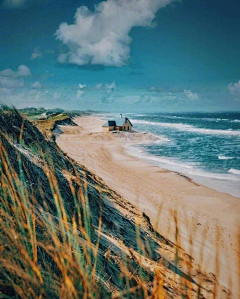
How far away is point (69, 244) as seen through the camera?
2.04 meters

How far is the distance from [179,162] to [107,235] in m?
18.9

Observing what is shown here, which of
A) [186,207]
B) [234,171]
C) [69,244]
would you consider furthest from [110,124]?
[69,244]

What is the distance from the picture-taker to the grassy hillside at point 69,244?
6.13 feet

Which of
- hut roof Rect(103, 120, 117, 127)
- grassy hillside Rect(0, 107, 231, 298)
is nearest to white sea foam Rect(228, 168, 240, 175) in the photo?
grassy hillside Rect(0, 107, 231, 298)

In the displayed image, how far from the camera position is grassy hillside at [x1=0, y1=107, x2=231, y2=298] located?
1869 millimetres

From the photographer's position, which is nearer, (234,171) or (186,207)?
(186,207)

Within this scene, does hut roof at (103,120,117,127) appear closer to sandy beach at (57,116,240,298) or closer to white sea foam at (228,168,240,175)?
sandy beach at (57,116,240,298)

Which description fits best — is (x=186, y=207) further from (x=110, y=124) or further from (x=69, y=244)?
(x=110, y=124)

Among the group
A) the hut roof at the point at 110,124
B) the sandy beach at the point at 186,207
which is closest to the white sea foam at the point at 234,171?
the sandy beach at the point at 186,207

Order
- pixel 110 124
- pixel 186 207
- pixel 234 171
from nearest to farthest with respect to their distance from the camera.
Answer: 1. pixel 186 207
2. pixel 234 171
3. pixel 110 124

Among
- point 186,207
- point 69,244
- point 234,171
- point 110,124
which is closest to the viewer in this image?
point 69,244

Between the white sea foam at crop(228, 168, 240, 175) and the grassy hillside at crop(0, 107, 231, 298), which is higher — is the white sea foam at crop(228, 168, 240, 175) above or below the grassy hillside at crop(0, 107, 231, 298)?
below

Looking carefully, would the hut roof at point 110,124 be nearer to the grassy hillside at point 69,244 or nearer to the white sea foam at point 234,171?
the white sea foam at point 234,171

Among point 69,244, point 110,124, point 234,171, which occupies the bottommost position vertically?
point 234,171
